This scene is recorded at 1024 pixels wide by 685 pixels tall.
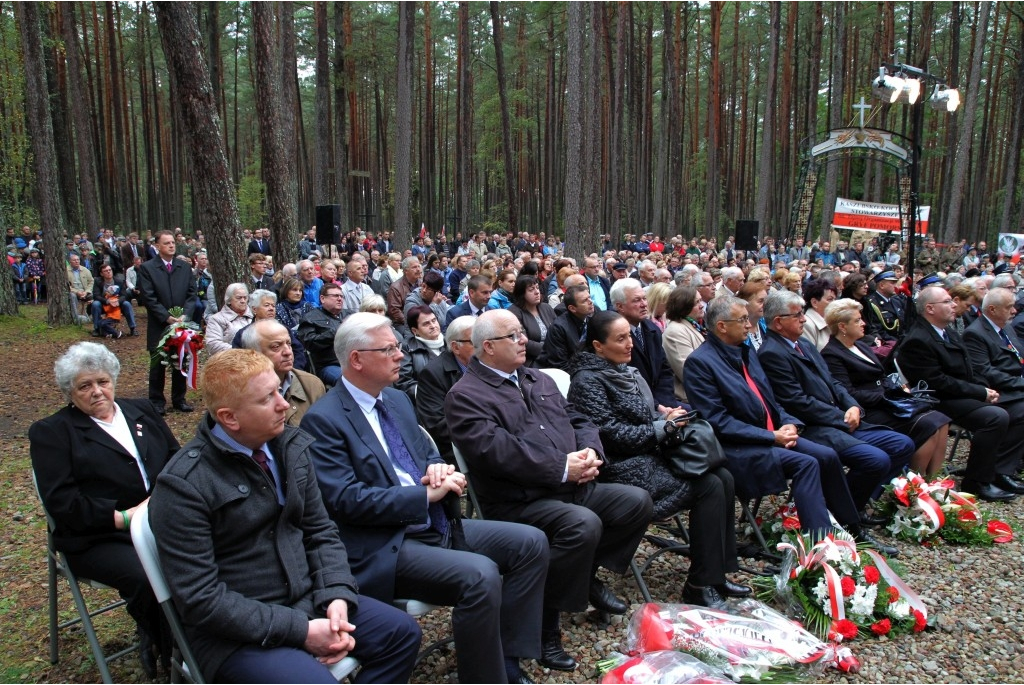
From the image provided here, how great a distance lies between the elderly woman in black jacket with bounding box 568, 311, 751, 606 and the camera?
3.79 meters

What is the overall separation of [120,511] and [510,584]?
165cm

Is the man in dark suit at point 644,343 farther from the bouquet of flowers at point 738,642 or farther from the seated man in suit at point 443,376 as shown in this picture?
the bouquet of flowers at point 738,642

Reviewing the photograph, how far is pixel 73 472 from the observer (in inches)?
116

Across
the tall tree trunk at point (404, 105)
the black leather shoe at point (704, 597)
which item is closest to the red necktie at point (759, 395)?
the black leather shoe at point (704, 597)

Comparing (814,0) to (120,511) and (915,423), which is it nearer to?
(915,423)

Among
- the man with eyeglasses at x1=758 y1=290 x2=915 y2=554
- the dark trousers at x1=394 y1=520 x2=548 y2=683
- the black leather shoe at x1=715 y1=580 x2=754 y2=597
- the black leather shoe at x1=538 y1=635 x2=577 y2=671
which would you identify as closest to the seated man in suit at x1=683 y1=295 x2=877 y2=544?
the man with eyeglasses at x1=758 y1=290 x2=915 y2=554

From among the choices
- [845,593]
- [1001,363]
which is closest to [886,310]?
[1001,363]

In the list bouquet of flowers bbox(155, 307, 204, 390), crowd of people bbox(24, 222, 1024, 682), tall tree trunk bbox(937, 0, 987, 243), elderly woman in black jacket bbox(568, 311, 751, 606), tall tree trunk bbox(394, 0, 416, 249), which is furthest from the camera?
tall tree trunk bbox(937, 0, 987, 243)

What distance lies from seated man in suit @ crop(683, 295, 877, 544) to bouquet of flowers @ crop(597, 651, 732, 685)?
1433mm

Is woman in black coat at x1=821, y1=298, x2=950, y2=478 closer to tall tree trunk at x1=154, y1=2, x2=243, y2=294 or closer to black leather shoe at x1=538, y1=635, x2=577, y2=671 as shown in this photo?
black leather shoe at x1=538, y1=635, x2=577, y2=671

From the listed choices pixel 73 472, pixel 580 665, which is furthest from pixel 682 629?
pixel 73 472

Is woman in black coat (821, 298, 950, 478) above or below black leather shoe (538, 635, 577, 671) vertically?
above

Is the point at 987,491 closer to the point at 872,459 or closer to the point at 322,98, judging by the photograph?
the point at 872,459

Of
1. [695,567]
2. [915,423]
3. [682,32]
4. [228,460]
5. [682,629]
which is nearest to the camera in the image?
[228,460]
